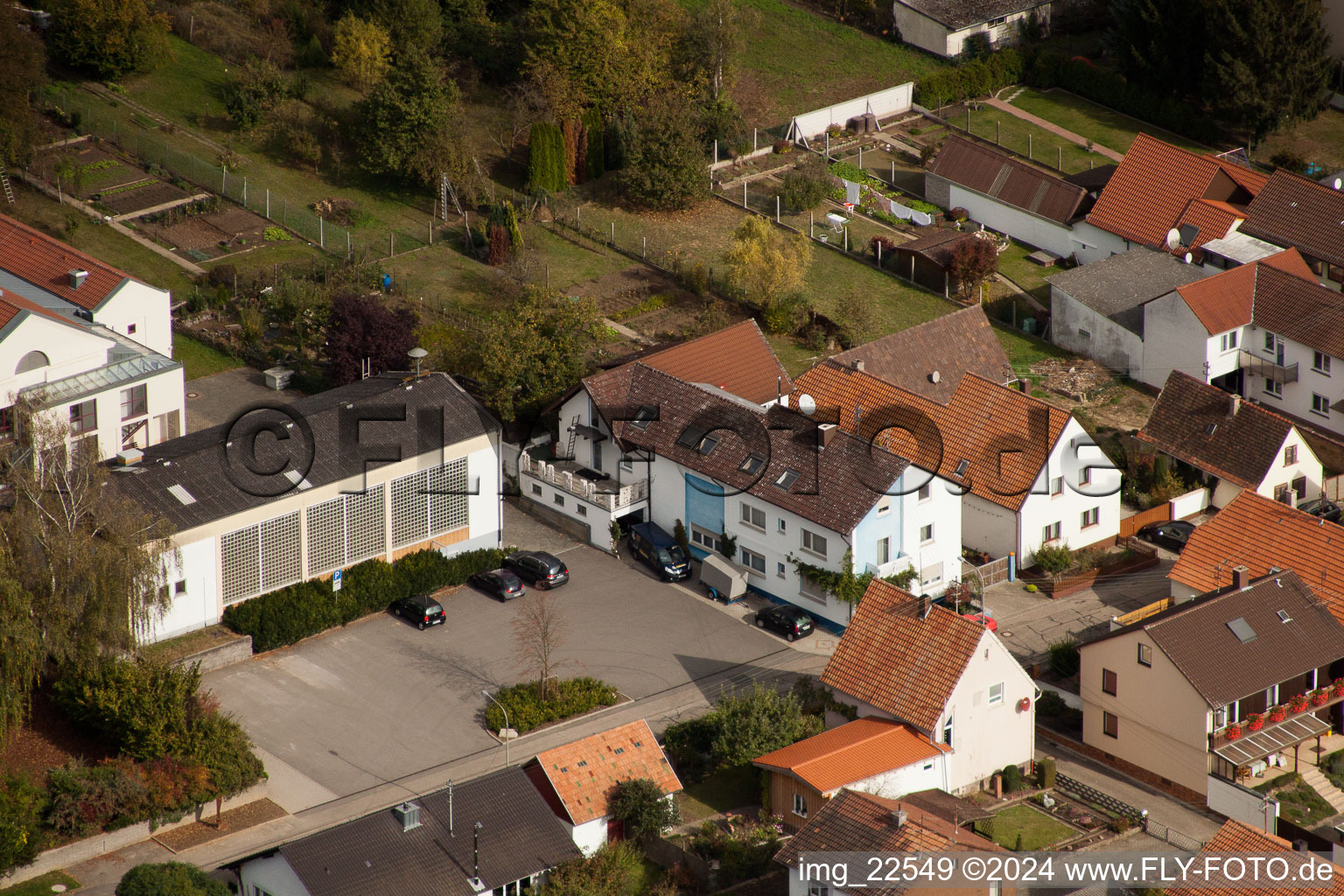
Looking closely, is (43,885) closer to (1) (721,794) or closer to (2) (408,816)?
(2) (408,816)

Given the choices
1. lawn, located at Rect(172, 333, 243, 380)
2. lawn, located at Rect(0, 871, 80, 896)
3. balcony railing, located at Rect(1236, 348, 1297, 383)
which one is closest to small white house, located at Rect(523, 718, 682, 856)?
lawn, located at Rect(0, 871, 80, 896)

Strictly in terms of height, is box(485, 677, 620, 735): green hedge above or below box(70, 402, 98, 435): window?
below

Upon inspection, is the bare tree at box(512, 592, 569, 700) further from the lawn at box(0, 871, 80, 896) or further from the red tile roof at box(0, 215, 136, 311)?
the red tile roof at box(0, 215, 136, 311)

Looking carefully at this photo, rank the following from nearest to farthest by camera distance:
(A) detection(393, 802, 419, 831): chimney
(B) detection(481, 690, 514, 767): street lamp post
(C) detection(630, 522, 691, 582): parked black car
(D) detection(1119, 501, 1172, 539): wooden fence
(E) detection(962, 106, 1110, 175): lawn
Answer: (A) detection(393, 802, 419, 831): chimney → (B) detection(481, 690, 514, 767): street lamp post → (C) detection(630, 522, 691, 582): parked black car → (D) detection(1119, 501, 1172, 539): wooden fence → (E) detection(962, 106, 1110, 175): lawn

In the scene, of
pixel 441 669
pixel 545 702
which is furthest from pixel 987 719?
pixel 441 669

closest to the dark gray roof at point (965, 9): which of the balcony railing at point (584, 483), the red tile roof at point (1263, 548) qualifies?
the balcony railing at point (584, 483)
